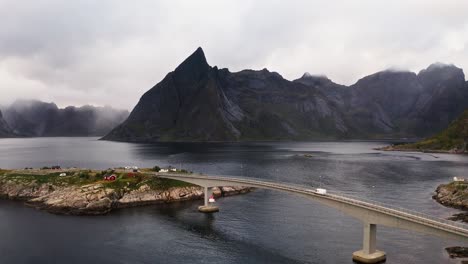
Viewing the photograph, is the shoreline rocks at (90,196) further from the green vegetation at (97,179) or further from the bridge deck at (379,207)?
the bridge deck at (379,207)

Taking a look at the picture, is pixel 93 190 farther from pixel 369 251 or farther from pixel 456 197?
pixel 456 197

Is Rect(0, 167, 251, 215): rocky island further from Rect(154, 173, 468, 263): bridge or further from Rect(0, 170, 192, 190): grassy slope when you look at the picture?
Rect(154, 173, 468, 263): bridge

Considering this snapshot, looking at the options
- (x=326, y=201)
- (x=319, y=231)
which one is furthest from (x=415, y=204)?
(x=326, y=201)

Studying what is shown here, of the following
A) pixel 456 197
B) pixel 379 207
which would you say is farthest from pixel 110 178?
pixel 456 197

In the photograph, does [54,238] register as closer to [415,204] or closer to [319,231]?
[319,231]

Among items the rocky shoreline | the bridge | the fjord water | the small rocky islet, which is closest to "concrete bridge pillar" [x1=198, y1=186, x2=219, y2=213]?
the fjord water

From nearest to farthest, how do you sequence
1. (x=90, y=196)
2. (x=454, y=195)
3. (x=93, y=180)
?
(x=90, y=196)
(x=454, y=195)
(x=93, y=180)

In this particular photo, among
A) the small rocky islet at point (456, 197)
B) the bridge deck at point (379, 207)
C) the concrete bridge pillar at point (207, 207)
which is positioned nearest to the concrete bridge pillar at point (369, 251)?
the bridge deck at point (379, 207)
